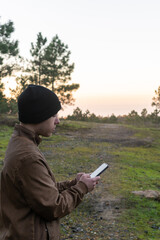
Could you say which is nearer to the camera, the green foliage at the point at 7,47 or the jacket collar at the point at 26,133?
the jacket collar at the point at 26,133

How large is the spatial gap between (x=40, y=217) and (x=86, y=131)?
2773 centimetres

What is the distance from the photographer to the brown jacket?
2.42 meters

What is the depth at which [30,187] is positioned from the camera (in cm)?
240

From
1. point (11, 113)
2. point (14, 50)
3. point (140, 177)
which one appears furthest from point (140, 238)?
point (11, 113)

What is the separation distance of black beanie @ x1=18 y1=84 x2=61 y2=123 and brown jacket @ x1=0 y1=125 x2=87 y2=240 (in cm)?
24

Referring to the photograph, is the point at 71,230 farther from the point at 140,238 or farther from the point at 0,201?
the point at 0,201

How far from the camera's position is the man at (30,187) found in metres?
2.42

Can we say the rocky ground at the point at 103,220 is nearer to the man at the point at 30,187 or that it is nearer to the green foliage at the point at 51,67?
the man at the point at 30,187

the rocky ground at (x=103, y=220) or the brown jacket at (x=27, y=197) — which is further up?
the brown jacket at (x=27, y=197)

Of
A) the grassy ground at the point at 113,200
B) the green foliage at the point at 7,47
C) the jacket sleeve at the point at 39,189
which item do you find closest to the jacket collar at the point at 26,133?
the jacket sleeve at the point at 39,189

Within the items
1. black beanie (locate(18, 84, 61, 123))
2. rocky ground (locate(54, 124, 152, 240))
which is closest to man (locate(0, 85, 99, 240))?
black beanie (locate(18, 84, 61, 123))

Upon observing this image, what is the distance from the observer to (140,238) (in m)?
6.00

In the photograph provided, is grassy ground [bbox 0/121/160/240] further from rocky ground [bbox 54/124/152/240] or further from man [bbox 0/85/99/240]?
man [bbox 0/85/99/240]

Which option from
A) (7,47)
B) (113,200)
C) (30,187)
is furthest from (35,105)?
(7,47)
